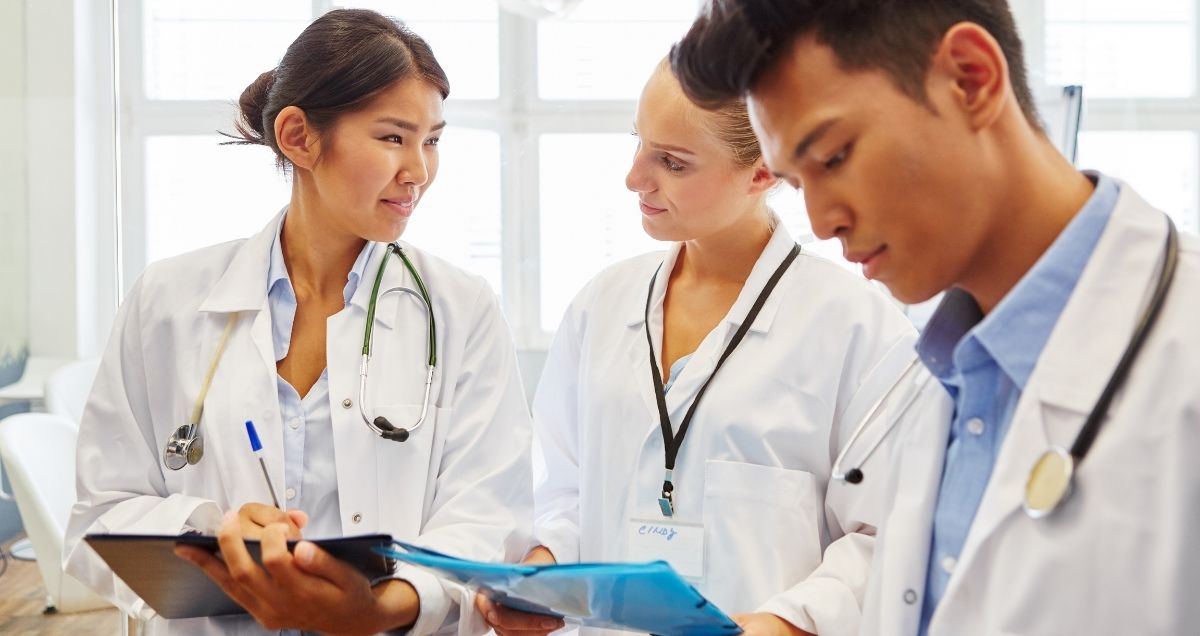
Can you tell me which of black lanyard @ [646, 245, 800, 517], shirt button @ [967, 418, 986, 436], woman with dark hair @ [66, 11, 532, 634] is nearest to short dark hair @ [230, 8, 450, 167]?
woman with dark hair @ [66, 11, 532, 634]

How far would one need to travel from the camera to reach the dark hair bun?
1751 millimetres

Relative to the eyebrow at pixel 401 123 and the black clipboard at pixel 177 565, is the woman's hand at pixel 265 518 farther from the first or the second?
the eyebrow at pixel 401 123

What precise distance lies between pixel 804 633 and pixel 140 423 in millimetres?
1039

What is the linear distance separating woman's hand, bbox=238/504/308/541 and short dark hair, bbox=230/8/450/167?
0.61 meters

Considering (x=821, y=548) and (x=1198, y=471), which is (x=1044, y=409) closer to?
(x=1198, y=471)

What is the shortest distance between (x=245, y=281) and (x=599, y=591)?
86 centimetres

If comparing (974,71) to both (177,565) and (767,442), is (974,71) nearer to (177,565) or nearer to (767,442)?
(767,442)

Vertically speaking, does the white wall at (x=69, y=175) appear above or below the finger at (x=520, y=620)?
above

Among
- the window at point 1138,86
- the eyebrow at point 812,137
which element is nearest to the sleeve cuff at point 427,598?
the eyebrow at point 812,137

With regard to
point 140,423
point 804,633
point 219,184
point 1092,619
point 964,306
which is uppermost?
point 219,184

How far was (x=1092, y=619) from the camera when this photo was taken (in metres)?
0.84

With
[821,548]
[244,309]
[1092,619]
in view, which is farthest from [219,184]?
[1092,619]

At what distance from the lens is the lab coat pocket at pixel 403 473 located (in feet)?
5.05

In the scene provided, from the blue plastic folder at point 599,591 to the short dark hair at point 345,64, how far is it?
30.3 inches
